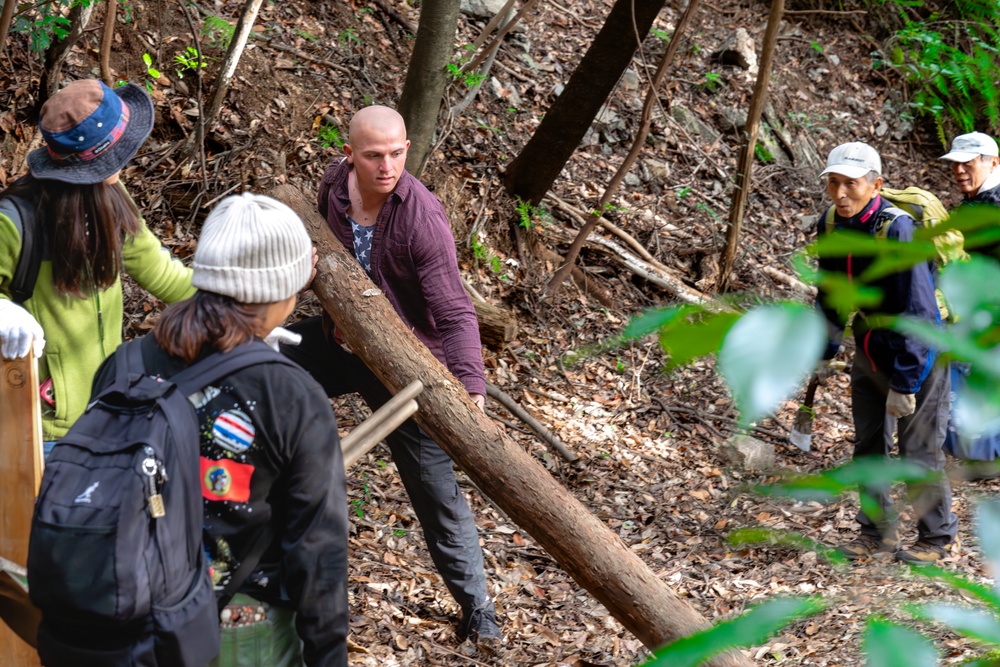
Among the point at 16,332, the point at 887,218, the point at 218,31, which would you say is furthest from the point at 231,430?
the point at 218,31

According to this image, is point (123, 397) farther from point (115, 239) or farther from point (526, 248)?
point (526, 248)

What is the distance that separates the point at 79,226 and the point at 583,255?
5768 millimetres

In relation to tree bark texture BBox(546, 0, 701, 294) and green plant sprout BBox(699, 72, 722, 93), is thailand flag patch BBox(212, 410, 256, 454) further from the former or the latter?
green plant sprout BBox(699, 72, 722, 93)

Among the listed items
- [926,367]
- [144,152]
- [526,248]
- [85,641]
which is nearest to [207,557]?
[85,641]

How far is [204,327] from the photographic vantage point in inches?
84.7

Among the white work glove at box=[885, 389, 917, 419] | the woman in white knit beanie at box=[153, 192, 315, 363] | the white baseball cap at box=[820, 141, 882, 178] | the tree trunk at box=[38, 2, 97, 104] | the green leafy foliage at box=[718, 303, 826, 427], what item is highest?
the white baseball cap at box=[820, 141, 882, 178]

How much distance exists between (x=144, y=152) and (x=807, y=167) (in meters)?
7.58

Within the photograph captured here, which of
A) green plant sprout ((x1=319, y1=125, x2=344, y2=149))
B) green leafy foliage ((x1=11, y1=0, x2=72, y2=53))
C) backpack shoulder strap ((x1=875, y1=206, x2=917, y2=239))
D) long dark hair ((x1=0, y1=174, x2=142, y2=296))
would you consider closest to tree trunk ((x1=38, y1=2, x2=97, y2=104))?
green leafy foliage ((x1=11, y1=0, x2=72, y2=53))

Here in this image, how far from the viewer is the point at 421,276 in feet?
12.5

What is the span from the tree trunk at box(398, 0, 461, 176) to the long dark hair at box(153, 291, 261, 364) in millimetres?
3895

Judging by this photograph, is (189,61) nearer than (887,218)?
No

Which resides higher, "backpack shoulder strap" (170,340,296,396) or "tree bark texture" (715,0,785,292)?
"tree bark texture" (715,0,785,292)

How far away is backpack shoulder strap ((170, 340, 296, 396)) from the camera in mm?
2072

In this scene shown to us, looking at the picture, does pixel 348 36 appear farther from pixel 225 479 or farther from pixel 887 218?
pixel 225 479
